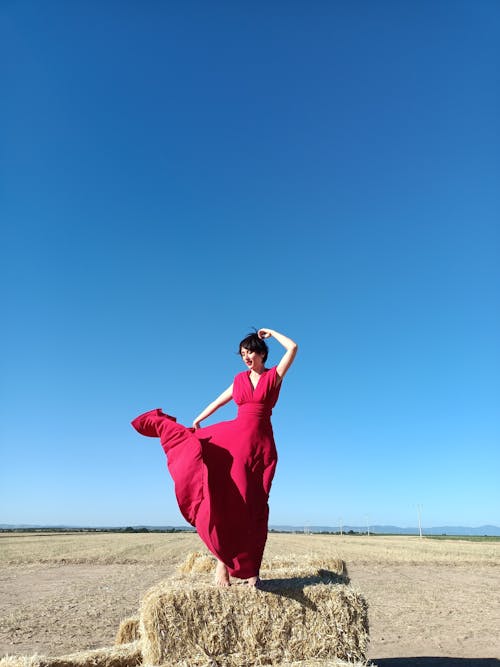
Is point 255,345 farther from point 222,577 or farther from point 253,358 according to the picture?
point 222,577

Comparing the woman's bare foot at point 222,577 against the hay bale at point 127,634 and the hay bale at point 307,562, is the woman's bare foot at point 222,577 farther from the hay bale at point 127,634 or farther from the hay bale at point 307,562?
the hay bale at point 307,562

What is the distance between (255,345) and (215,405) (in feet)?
2.59

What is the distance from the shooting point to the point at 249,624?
4219 mm

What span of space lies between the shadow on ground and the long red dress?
2586 mm

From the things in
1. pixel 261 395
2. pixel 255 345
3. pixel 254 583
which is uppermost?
pixel 255 345

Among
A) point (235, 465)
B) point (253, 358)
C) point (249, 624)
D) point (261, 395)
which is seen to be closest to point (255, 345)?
point (253, 358)

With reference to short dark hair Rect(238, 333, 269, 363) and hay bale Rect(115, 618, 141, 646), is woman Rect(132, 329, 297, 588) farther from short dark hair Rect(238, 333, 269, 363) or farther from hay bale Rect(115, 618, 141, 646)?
hay bale Rect(115, 618, 141, 646)

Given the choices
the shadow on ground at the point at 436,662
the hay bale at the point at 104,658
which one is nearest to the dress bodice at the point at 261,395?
the hay bale at the point at 104,658

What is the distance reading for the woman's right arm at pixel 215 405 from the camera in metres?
5.28

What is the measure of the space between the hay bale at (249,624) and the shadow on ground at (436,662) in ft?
5.33

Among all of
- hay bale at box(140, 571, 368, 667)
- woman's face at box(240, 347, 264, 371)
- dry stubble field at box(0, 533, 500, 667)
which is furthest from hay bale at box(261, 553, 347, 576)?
woman's face at box(240, 347, 264, 371)

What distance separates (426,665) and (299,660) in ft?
7.36

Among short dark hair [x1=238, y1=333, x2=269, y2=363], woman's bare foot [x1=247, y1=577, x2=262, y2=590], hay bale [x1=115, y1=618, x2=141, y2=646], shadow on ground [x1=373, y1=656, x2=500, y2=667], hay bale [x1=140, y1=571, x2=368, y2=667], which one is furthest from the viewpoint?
shadow on ground [x1=373, y1=656, x2=500, y2=667]

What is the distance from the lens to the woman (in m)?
4.41
